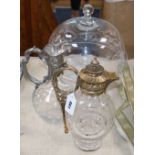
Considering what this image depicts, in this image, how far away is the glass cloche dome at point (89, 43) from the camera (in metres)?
0.97

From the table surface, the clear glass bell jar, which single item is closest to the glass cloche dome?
the clear glass bell jar

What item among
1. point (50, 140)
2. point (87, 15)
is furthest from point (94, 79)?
point (87, 15)

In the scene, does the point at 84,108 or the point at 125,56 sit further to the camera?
the point at 125,56

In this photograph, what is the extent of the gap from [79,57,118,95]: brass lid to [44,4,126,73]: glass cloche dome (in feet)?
1.10

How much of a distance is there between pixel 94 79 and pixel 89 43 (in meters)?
0.40

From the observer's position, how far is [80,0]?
175 centimetres

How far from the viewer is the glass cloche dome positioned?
97 centimetres

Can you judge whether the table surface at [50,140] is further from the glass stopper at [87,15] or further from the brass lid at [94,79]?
the glass stopper at [87,15]

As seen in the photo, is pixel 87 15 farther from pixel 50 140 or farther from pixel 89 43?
pixel 50 140

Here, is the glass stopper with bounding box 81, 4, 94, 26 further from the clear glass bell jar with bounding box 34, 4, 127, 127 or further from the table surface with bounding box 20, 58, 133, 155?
the table surface with bounding box 20, 58, 133, 155

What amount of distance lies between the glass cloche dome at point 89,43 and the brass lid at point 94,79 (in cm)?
34
